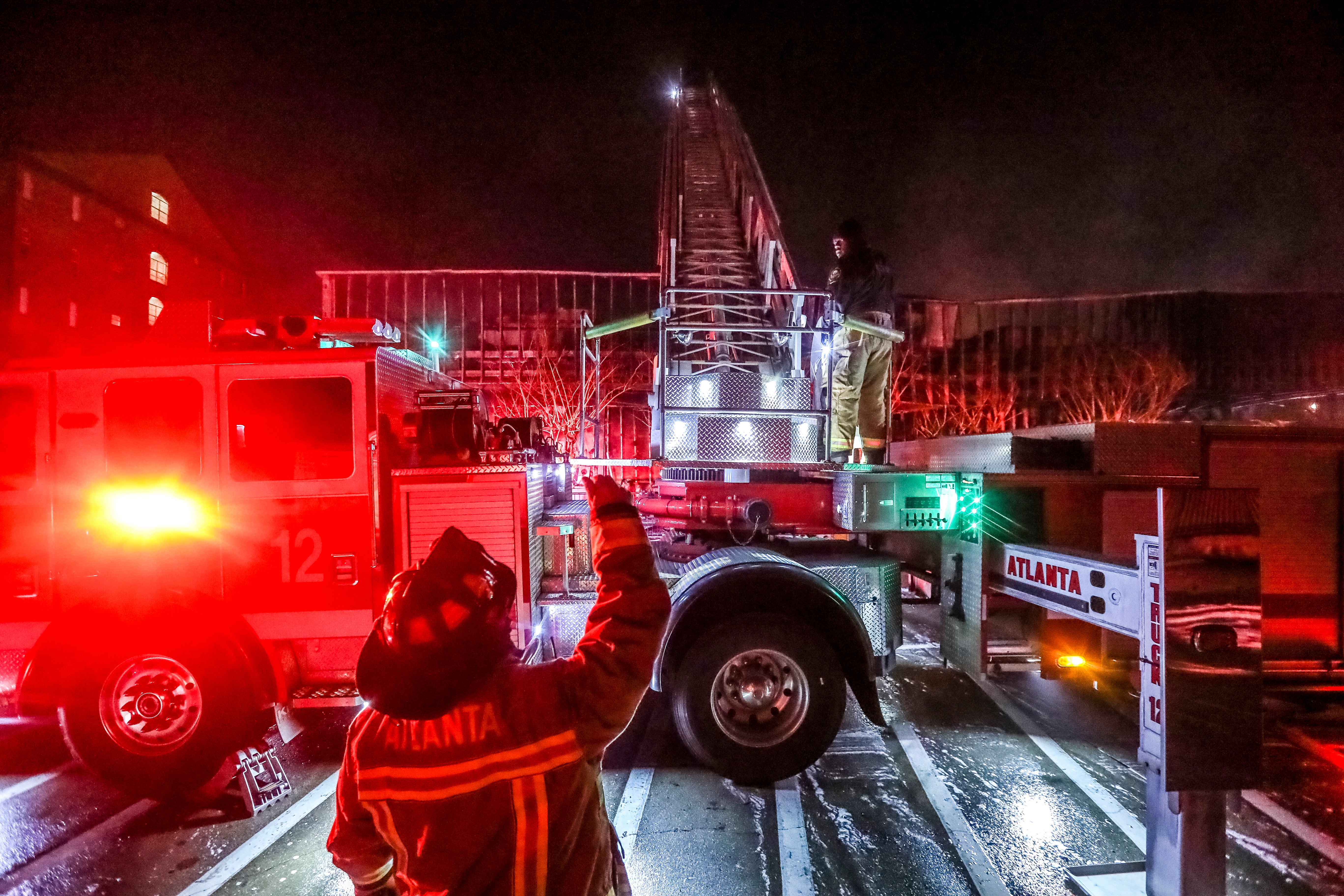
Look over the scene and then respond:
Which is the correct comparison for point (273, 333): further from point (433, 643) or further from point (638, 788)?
point (638, 788)

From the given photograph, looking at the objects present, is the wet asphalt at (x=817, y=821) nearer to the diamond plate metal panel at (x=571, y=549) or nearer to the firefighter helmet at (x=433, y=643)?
the diamond plate metal panel at (x=571, y=549)

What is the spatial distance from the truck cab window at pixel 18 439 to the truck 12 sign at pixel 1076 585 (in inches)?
223

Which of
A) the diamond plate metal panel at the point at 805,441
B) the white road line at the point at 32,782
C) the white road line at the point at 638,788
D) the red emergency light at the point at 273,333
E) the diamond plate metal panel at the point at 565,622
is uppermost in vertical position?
the red emergency light at the point at 273,333

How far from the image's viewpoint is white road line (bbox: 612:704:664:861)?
3441mm

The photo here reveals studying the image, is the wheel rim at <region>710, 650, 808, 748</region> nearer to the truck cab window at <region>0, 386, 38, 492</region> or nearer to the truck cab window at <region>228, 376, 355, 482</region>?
the truck cab window at <region>228, 376, 355, 482</region>

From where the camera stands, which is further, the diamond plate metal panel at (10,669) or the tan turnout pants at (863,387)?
the tan turnout pants at (863,387)

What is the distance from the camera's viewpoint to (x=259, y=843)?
3475 millimetres

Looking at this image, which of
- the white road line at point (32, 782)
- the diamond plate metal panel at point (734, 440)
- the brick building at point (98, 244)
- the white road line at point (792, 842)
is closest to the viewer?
the white road line at point (792, 842)

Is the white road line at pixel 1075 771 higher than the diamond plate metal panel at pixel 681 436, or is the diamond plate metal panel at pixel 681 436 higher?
the diamond plate metal panel at pixel 681 436

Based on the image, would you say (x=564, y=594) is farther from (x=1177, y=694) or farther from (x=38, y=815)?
(x=38, y=815)

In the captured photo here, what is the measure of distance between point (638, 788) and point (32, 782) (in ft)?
13.4

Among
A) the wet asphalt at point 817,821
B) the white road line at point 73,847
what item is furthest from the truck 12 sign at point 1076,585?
the white road line at point 73,847

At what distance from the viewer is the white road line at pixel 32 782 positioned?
4031 millimetres

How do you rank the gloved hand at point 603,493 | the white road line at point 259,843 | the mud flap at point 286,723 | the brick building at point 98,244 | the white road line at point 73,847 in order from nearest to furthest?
the gloved hand at point 603,493 < the white road line at point 259,843 < the white road line at point 73,847 < the mud flap at point 286,723 < the brick building at point 98,244
